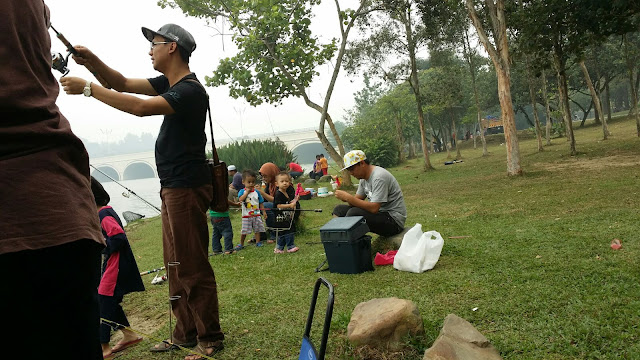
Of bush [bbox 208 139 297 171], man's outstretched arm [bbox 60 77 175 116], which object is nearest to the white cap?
man's outstretched arm [bbox 60 77 175 116]

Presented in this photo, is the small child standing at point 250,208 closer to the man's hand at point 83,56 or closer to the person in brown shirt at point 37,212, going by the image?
the man's hand at point 83,56

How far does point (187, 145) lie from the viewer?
10.4ft

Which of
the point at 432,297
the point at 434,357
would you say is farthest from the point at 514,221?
the point at 434,357

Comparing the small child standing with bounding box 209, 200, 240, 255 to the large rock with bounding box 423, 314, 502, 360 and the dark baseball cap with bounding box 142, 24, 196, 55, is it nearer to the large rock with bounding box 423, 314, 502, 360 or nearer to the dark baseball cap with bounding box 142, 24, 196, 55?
the dark baseball cap with bounding box 142, 24, 196, 55

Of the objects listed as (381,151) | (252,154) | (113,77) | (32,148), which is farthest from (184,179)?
(381,151)

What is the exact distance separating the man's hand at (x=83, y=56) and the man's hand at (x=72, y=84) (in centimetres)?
57

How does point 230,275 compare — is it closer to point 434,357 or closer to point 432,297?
point 432,297

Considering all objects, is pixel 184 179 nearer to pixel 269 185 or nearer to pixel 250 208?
pixel 250 208

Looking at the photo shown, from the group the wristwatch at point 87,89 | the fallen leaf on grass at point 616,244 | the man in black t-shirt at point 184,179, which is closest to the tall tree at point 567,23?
the fallen leaf on grass at point 616,244

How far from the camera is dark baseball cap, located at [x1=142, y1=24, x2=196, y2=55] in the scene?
3080mm

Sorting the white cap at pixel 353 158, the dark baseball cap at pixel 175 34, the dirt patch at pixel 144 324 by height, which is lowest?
the dirt patch at pixel 144 324

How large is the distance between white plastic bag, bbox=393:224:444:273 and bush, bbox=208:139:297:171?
1707 centimetres

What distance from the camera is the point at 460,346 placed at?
266cm

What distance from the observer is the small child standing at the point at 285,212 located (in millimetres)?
7391
